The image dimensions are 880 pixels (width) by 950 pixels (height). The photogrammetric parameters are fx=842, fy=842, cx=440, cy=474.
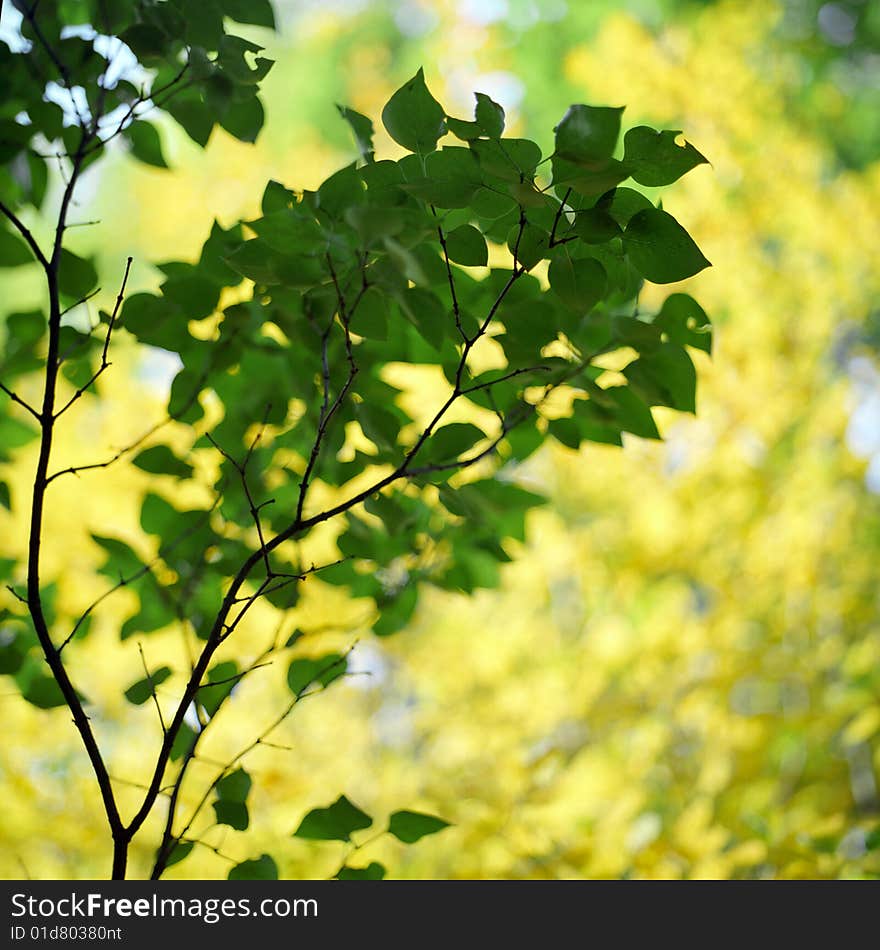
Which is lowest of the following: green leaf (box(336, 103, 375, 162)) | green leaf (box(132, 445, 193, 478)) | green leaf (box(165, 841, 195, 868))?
green leaf (box(165, 841, 195, 868))

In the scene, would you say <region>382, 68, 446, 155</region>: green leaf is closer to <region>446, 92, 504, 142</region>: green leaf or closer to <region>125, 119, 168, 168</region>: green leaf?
<region>446, 92, 504, 142</region>: green leaf

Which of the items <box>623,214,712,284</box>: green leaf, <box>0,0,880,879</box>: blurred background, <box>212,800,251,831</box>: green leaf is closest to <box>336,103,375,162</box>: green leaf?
<box>623,214,712,284</box>: green leaf

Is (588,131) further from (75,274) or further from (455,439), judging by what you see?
(75,274)

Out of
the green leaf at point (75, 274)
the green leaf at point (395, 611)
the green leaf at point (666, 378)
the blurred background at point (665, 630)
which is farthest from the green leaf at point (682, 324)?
the blurred background at point (665, 630)

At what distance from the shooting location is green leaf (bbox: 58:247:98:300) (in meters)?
0.56

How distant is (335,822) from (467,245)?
0.32m

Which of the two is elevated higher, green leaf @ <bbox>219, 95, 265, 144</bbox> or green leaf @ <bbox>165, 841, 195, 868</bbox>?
green leaf @ <bbox>219, 95, 265, 144</bbox>

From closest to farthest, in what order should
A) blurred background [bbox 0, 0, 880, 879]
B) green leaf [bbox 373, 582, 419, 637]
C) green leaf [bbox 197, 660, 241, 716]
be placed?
green leaf [bbox 197, 660, 241, 716] < green leaf [bbox 373, 582, 419, 637] < blurred background [bbox 0, 0, 880, 879]

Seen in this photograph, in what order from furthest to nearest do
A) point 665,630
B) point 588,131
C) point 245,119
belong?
point 665,630 < point 245,119 < point 588,131

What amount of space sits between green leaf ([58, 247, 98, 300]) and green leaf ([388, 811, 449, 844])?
1.30ft

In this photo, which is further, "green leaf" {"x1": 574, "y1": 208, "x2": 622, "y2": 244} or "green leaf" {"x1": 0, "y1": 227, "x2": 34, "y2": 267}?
"green leaf" {"x1": 0, "y1": 227, "x2": 34, "y2": 267}

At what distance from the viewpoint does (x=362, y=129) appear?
43 cm

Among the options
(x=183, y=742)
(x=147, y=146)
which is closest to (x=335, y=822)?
(x=183, y=742)
